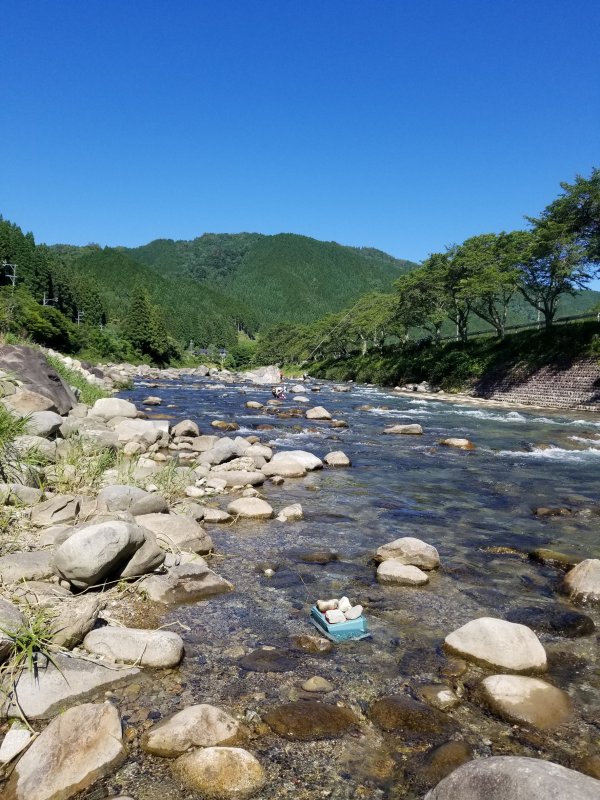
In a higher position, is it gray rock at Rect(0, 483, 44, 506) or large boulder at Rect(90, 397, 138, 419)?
gray rock at Rect(0, 483, 44, 506)

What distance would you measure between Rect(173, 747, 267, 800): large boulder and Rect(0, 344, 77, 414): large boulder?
13.1m

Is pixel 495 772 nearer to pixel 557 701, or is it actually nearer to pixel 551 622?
pixel 557 701

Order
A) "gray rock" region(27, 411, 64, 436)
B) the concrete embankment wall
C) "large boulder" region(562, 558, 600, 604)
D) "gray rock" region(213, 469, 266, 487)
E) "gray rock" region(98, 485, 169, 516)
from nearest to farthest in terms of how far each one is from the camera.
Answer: "large boulder" region(562, 558, 600, 604), "gray rock" region(98, 485, 169, 516), "gray rock" region(213, 469, 266, 487), "gray rock" region(27, 411, 64, 436), the concrete embankment wall

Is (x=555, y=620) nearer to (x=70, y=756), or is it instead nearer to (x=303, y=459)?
(x=70, y=756)

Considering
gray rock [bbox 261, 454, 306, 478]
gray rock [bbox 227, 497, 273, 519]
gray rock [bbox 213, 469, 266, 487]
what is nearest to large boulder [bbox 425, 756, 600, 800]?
gray rock [bbox 227, 497, 273, 519]

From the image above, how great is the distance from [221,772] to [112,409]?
15.9 metres

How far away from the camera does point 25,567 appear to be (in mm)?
5320

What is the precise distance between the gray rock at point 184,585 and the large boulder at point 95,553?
398 mm

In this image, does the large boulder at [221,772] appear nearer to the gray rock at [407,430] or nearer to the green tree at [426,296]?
the gray rock at [407,430]

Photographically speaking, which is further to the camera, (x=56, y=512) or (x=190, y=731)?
(x=56, y=512)

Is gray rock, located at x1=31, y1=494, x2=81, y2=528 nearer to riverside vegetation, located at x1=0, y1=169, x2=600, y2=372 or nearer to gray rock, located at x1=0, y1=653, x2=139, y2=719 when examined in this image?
gray rock, located at x1=0, y1=653, x2=139, y2=719

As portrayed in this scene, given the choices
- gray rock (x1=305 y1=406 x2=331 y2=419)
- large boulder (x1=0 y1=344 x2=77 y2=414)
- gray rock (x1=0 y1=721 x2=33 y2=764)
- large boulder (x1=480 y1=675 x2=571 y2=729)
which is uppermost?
large boulder (x1=0 y1=344 x2=77 y2=414)

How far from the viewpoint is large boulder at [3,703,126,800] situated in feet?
9.89

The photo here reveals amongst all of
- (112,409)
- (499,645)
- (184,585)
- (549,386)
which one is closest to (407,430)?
(112,409)
